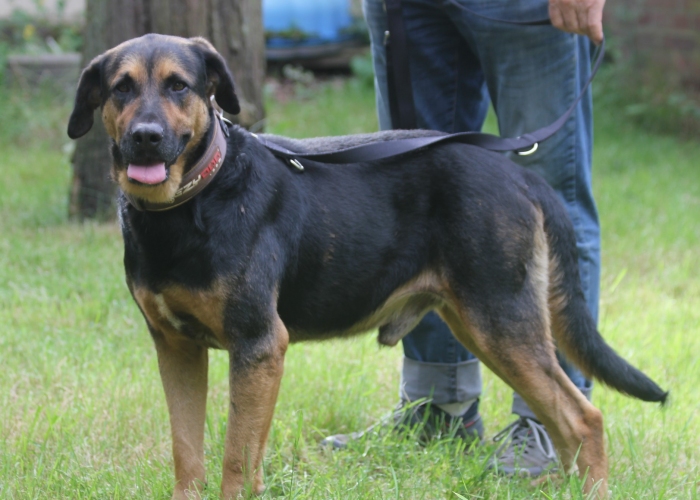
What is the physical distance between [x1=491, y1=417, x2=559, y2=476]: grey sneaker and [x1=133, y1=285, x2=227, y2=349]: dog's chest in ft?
4.68

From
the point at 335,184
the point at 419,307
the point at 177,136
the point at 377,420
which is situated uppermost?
the point at 177,136

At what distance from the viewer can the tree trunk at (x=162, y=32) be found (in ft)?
21.0

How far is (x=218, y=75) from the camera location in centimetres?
322

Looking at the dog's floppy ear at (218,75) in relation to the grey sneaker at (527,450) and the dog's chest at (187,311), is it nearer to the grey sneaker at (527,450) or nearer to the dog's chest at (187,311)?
the dog's chest at (187,311)

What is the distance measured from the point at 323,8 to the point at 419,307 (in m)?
10.3

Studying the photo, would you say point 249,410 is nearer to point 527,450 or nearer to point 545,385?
point 545,385

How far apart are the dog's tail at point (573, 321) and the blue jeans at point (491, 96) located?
0.23 meters

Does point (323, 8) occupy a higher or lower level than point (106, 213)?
higher

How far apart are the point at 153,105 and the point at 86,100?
18.5 inches

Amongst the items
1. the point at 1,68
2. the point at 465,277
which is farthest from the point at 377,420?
the point at 1,68

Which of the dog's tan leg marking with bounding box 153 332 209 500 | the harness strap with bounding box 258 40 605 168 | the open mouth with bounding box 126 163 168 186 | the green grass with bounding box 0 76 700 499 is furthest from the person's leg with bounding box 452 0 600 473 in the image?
the open mouth with bounding box 126 163 168 186

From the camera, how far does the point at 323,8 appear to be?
513 inches

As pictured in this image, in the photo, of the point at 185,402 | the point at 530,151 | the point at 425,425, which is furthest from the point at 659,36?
the point at 185,402

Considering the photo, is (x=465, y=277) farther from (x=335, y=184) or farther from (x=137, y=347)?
(x=137, y=347)
